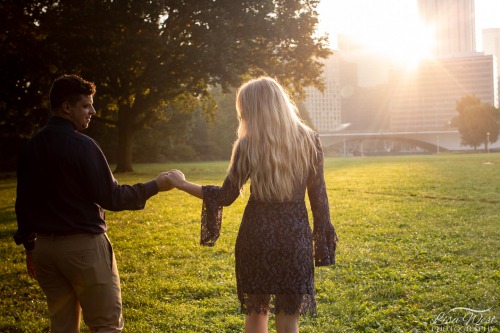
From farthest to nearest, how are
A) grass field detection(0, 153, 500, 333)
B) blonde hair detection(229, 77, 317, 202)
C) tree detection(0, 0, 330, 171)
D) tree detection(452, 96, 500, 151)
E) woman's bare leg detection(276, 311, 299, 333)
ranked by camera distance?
1. tree detection(452, 96, 500, 151)
2. tree detection(0, 0, 330, 171)
3. grass field detection(0, 153, 500, 333)
4. woman's bare leg detection(276, 311, 299, 333)
5. blonde hair detection(229, 77, 317, 202)

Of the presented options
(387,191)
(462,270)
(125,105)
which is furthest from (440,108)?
(462,270)

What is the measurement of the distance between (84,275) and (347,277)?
4.59 meters

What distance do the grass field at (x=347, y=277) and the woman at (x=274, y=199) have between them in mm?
1826

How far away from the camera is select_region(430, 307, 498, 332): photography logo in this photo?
5.47 metres

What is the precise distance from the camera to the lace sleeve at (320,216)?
4023mm

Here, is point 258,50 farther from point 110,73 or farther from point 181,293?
point 181,293

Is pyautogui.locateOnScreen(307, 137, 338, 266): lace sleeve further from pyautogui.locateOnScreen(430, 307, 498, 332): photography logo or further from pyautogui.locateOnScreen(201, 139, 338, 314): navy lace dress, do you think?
pyautogui.locateOnScreen(430, 307, 498, 332): photography logo

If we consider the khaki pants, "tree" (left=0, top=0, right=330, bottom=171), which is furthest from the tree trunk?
the khaki pants

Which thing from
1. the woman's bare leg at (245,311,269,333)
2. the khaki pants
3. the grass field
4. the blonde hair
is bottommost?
the grass field

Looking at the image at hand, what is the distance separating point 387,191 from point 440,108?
15391 centimetres

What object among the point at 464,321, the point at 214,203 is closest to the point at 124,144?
the point at 464,321

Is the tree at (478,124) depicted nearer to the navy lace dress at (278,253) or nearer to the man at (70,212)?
the navy lace dress at (278,253)

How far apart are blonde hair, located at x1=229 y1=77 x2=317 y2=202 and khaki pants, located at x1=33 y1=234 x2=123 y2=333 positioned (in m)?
1.04

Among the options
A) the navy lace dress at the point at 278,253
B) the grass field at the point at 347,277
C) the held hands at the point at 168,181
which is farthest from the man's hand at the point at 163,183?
the grass field at the point at 347,277
